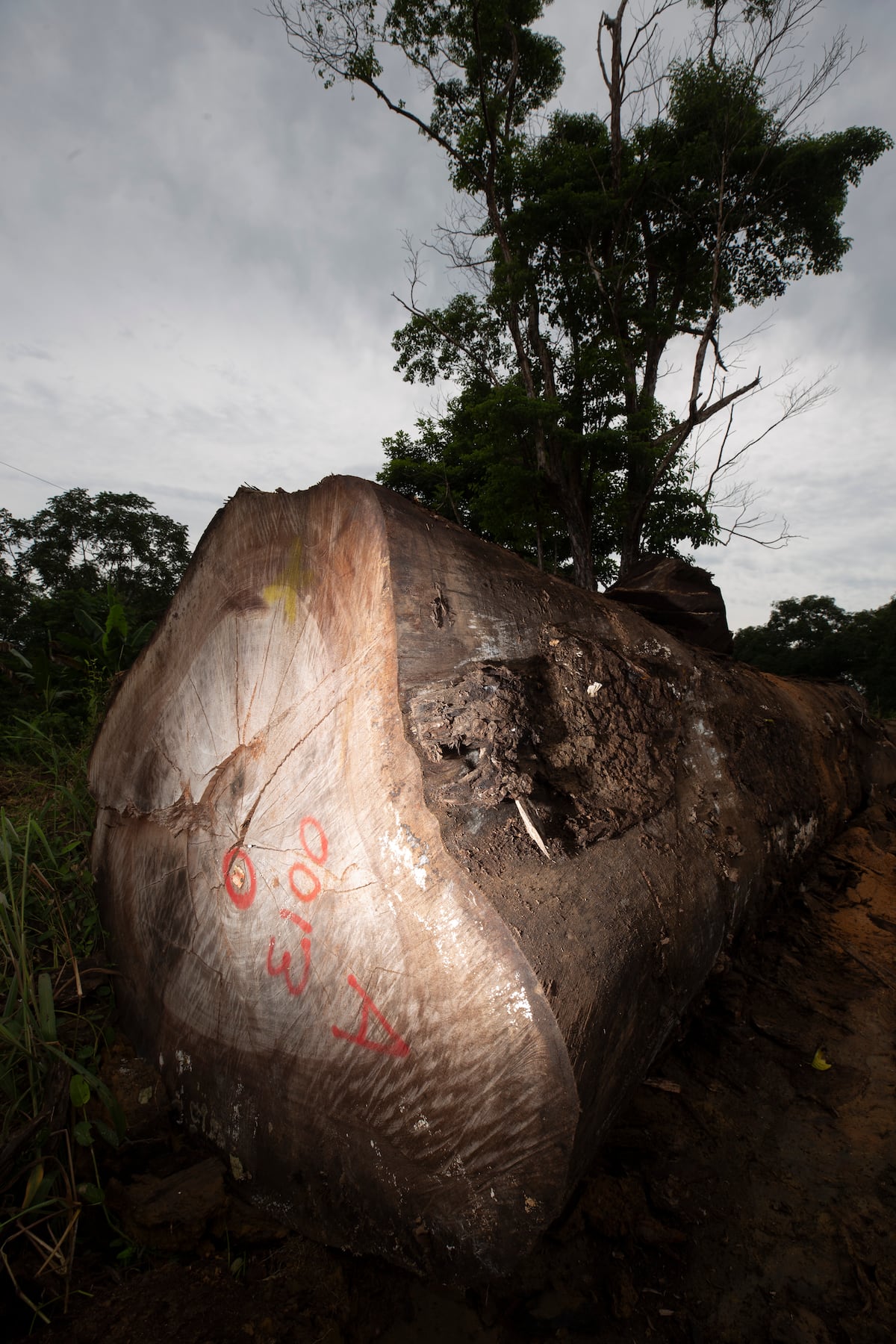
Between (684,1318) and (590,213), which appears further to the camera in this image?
(590,213)

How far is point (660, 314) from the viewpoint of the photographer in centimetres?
911

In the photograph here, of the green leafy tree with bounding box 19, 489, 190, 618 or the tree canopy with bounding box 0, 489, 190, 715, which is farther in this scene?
the green leafy tree with bounding box 19, 489, 190, 618

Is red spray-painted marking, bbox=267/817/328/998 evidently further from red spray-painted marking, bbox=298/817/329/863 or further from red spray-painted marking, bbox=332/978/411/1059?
red spray-painted marking, bbox=332/978/411/1059

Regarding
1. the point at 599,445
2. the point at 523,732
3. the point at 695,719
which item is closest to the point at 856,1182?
the point at 695,719

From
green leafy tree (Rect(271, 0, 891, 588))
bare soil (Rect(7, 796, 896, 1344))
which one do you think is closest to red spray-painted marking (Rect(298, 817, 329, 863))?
bare soil (Rect(7, 796, 896, 1344))

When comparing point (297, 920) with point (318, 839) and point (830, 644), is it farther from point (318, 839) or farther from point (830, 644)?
point (830, 644)

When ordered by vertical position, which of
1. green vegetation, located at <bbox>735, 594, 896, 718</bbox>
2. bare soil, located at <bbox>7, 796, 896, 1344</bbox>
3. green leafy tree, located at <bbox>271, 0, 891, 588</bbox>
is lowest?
bare soil, located at <bbox>7, 796, 896, 1344</bbox>

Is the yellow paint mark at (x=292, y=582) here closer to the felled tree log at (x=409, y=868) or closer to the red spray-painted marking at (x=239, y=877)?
the felled tree log at (x=409, y=868)

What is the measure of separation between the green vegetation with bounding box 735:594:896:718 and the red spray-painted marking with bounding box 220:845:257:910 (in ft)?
55.9

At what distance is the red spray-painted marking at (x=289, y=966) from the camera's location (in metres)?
1.14

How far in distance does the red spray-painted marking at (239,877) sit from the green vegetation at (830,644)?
55.9ft

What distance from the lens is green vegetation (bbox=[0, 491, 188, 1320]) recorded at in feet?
3.93

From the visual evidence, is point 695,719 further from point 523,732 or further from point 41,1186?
point 41,1186

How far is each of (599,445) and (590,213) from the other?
3507 mm
